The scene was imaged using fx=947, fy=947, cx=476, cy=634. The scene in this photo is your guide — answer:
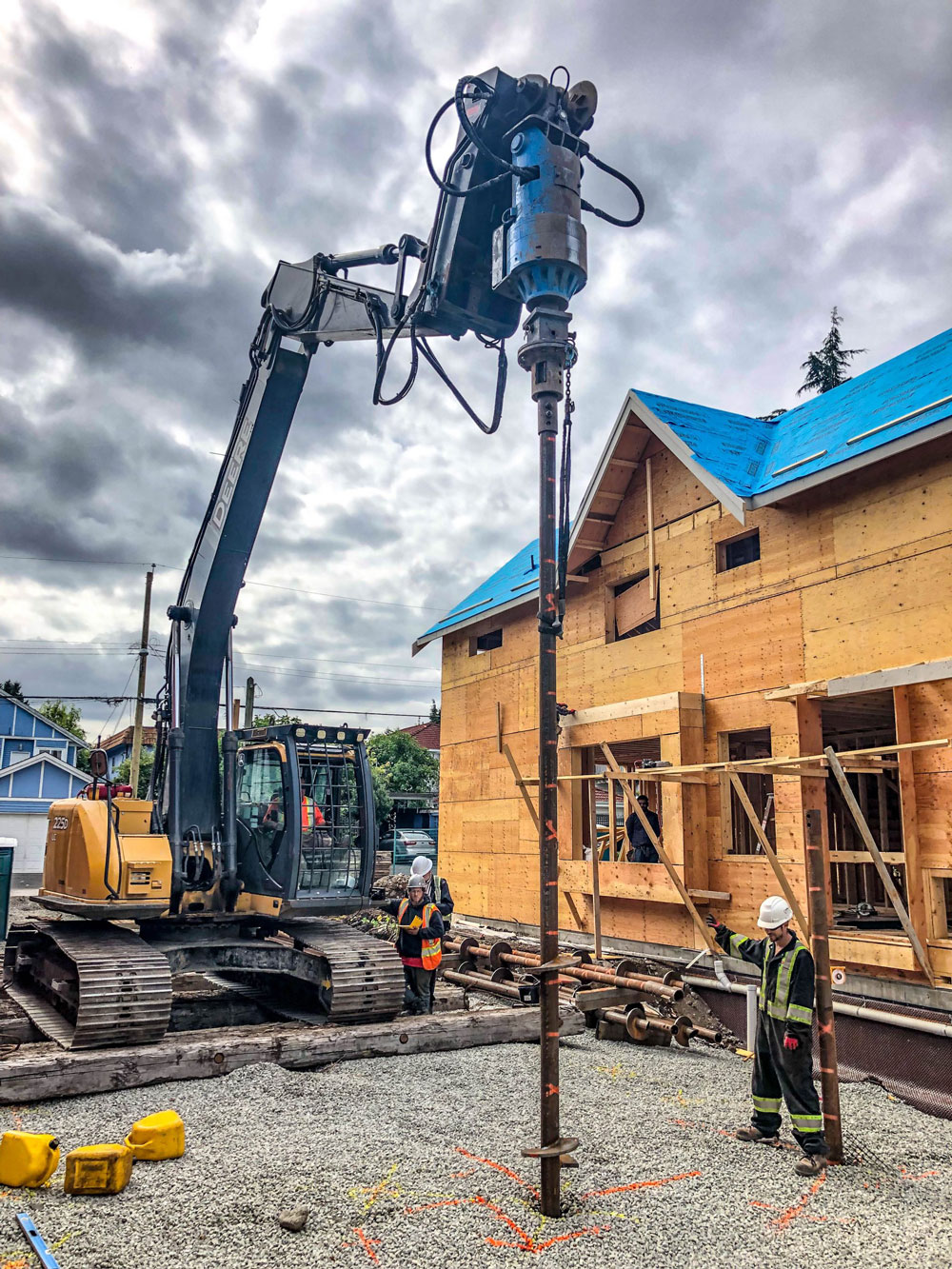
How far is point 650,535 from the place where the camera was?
13.8 meters

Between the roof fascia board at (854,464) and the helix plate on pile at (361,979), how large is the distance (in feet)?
21.5

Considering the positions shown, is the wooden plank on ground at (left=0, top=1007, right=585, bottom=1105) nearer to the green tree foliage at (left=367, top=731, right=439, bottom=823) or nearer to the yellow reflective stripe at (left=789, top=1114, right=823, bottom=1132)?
the yellow reflective stripe at (left=789, top=1114, right=823, bottom=1132)

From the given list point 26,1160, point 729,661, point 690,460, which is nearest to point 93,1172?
point 26,1160

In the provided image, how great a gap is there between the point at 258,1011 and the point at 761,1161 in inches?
232

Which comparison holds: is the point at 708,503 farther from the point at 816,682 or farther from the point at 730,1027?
the point at 730,1027

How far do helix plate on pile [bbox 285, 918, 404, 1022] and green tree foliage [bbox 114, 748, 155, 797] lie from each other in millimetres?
4220

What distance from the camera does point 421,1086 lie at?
7.89 metres

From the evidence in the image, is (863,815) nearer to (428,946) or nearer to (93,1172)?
(428,946)

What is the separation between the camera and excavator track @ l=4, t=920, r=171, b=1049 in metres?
7.99

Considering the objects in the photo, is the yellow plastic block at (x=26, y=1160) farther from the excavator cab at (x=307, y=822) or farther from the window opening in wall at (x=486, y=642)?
the window opening in wall at (x=486, y=642)

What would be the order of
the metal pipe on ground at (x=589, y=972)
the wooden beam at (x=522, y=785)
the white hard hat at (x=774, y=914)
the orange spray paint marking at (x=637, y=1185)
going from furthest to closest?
1. the wooden beam at (x=522, y=785)
2. the metal pipe on ground at (x=589, y=972)
3. the white hard hat at (x=774, y=914)
4. the orange spray paint marking at (x=637, y=1185)

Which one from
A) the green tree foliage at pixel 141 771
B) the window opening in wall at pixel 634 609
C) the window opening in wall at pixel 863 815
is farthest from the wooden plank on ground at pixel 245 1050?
the window opening in wall at pixel 634 609

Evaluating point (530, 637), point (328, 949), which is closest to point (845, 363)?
point (530, 637)

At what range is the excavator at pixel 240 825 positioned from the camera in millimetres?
8344
